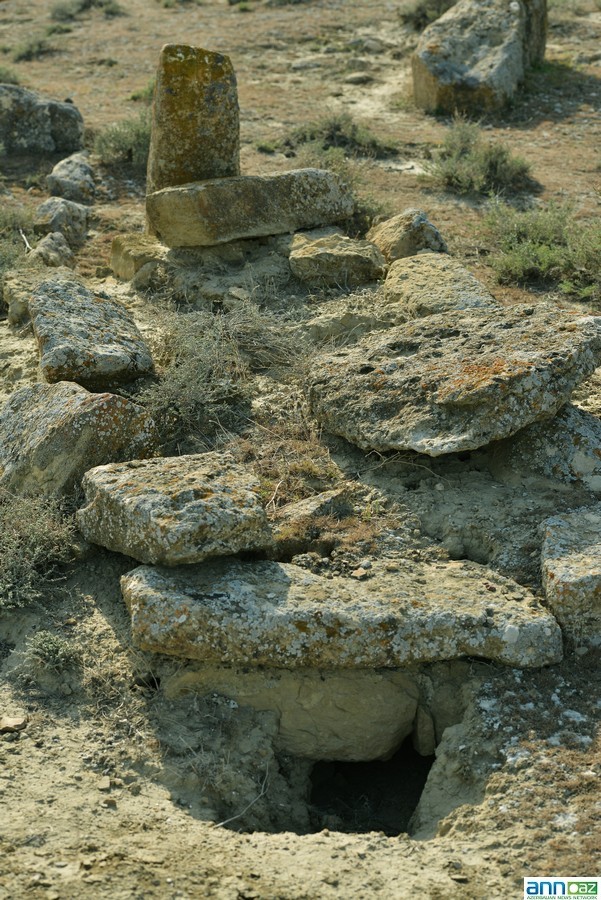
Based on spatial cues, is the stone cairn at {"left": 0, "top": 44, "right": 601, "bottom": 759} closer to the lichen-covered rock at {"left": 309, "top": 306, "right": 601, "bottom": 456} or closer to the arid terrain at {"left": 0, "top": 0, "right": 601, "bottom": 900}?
the lichen-covered rock at {"left": 309, "top": 306, "right": 601, "bottom": 456}

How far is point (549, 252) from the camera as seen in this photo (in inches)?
324

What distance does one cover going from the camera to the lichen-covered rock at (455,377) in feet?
17.5

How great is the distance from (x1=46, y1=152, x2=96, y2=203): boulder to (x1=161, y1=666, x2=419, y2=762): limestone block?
266 inches

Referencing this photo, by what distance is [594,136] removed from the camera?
38.2 ft

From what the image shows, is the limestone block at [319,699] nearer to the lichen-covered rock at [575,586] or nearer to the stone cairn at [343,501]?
the stone cairn at [343,501]

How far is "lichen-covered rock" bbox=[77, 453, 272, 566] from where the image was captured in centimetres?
473

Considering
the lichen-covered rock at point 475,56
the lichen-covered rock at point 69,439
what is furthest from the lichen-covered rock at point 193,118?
the lichen-covered rock at point 475,56

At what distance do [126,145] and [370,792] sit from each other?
8.17m

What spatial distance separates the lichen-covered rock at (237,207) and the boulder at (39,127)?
4036mm

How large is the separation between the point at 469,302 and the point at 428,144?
5177 mm

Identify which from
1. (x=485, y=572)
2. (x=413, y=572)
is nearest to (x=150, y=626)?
(x=413, y=572)

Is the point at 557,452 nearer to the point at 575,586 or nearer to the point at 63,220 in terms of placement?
the point at 575,586

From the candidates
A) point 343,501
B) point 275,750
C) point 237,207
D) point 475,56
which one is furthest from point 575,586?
point 475,56

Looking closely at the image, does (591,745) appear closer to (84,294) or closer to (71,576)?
(71,576)
